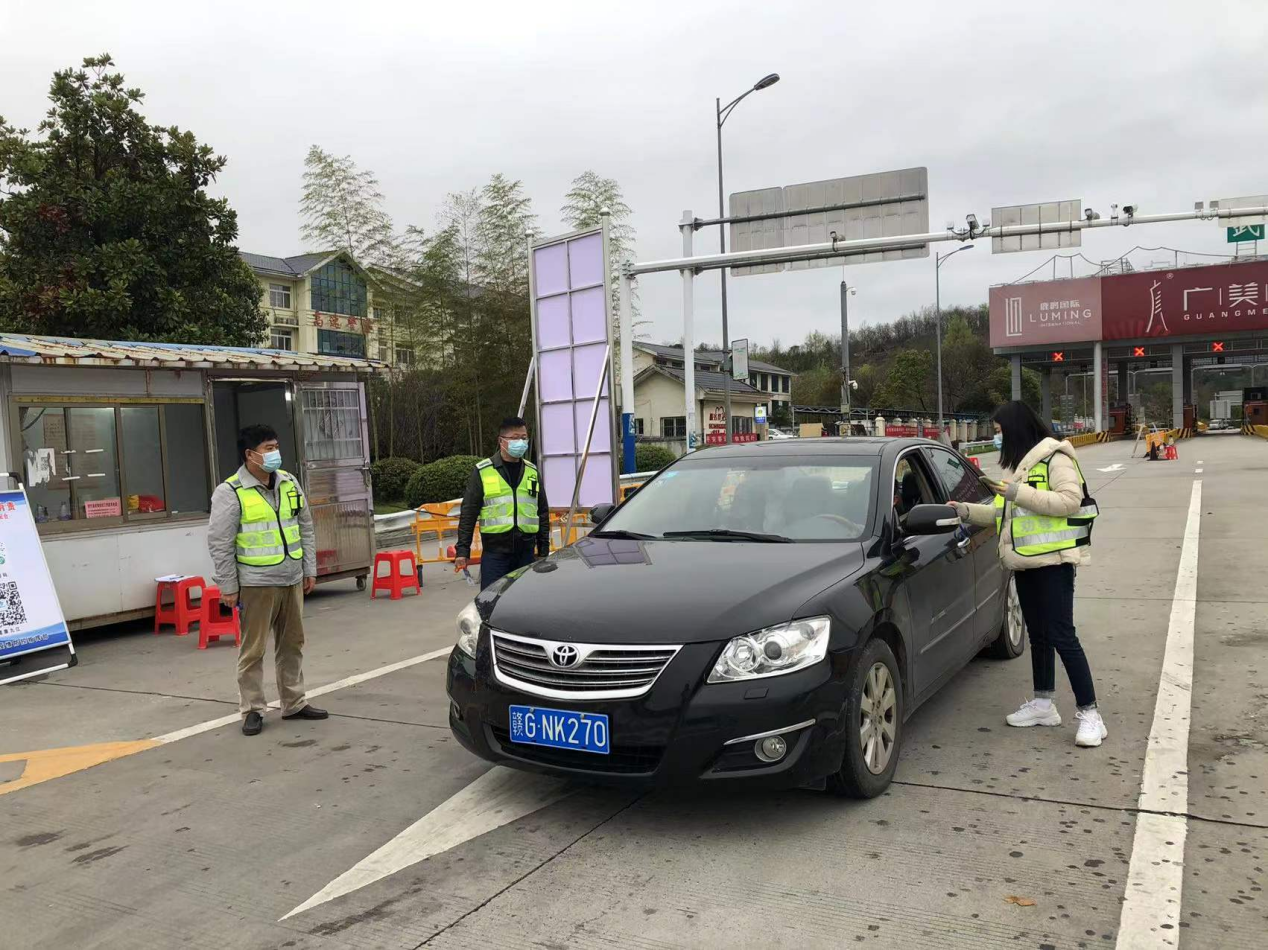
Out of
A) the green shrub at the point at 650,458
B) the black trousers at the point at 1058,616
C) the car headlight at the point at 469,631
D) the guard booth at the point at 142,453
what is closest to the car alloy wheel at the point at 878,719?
the black trousers at the point at 1058,616

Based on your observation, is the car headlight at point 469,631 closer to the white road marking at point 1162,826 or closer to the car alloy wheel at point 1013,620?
the white road marking at point 1162,826

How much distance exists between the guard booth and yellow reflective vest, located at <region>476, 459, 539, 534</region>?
3.50m

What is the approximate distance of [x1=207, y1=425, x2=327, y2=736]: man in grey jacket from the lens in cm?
529

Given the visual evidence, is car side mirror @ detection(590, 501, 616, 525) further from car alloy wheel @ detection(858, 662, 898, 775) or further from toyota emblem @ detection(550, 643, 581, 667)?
car alloy wheel @ detection(858, 662, 898, 775)

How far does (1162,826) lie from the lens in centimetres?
358

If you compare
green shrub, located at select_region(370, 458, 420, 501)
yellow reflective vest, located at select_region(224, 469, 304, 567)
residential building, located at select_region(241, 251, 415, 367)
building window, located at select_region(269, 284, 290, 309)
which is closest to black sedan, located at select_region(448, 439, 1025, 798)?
yellow reflective vest, located at select_region(224, 469, 304, 567)

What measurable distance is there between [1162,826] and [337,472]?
8.57 meters

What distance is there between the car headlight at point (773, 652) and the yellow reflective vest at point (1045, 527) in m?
1.54

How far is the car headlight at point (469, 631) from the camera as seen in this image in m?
4.00

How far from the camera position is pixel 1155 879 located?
3.17 meters

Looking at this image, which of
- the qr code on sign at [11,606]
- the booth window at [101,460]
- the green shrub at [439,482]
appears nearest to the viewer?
the qr code on sign at [11,606]

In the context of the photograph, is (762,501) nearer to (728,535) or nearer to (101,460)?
(728,535)

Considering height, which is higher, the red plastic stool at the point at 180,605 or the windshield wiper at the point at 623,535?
the windshield wiper at the point at 623,535

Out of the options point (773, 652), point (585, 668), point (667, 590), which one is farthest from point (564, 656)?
point (773, 652)
